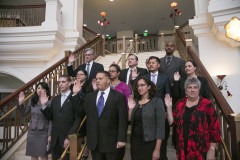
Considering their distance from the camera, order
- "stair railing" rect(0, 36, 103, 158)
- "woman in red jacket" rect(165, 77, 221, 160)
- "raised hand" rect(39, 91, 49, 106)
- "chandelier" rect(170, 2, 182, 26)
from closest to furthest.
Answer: "woman in red jacket" rect(165, 77, 221, 160)
"raised hand" rect(39, 91, 49, 106)
"stair railing" rect(0, 36, 103, 158)
"chandelier" rect(170, 2, 182, 26)

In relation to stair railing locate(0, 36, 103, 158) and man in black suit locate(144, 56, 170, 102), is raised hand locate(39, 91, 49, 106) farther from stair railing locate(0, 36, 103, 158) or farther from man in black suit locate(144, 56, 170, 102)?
man in black suit locate(144, 56, 170, 102)

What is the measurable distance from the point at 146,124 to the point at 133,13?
10.8 m

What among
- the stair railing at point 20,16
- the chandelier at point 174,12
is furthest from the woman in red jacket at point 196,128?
the chandelier at point 174,12

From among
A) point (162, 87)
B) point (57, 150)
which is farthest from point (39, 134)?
point (162, 87)

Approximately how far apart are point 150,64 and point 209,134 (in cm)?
114

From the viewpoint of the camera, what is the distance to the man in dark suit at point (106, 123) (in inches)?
73.2

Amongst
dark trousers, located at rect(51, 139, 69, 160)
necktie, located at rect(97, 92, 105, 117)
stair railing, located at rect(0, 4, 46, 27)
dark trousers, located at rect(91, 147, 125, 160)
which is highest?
stair railing, located at rect(0, 4, 46, 27)

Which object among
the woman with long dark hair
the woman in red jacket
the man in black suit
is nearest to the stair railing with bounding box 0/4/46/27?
the woman with long dark hair

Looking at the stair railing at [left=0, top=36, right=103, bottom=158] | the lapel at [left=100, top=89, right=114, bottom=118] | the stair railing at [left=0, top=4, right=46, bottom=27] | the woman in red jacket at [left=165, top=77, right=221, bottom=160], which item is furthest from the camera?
the stair railing at [left=0, top=4, right=46, bottom=27]

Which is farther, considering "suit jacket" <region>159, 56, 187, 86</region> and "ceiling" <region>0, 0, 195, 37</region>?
"ceiling" <region>0, 0, 195, 37</region>

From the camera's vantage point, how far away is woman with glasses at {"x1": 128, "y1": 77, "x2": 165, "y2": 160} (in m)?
1.84

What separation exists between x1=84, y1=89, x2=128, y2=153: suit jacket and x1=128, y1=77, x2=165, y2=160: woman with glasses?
0.43 ft

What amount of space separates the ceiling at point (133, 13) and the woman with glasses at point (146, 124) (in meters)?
9.29

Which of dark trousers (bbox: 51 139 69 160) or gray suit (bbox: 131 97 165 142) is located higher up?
gray suit (bbox: 131 97 165 142)
